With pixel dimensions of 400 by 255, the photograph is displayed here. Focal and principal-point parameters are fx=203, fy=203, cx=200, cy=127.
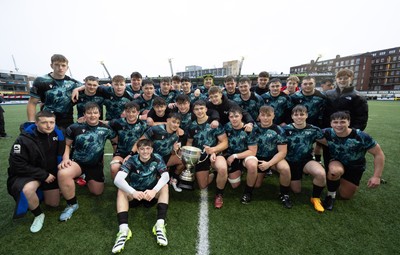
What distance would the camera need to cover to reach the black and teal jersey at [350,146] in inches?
124

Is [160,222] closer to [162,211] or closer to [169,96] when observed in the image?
[162,211]

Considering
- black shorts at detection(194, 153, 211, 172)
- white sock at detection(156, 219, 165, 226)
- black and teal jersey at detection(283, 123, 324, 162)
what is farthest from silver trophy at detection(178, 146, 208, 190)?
black and teal jersey at detection(283, 123, 324, 162)

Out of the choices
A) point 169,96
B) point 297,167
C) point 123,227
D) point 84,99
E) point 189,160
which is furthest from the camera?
point 169,96

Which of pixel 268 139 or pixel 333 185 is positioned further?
pixel 268 139

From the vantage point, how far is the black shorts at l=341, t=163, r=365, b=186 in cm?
332

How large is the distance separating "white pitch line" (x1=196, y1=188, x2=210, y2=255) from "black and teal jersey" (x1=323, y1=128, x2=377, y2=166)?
231cm

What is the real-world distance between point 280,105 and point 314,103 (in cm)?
67

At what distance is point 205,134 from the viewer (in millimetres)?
3793

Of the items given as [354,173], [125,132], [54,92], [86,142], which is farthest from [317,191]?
[54,92]

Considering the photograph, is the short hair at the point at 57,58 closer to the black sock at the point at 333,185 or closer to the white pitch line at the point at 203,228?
the white pitch line at the point at 203,228

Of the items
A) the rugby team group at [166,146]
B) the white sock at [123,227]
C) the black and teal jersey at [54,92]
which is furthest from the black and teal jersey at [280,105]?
the black and teal jersey at [54,92]

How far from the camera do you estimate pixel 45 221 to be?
113 inches

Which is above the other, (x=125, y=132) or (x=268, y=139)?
(x=125, y=132)

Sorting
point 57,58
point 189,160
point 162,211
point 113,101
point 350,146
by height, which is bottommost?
point 162,211
